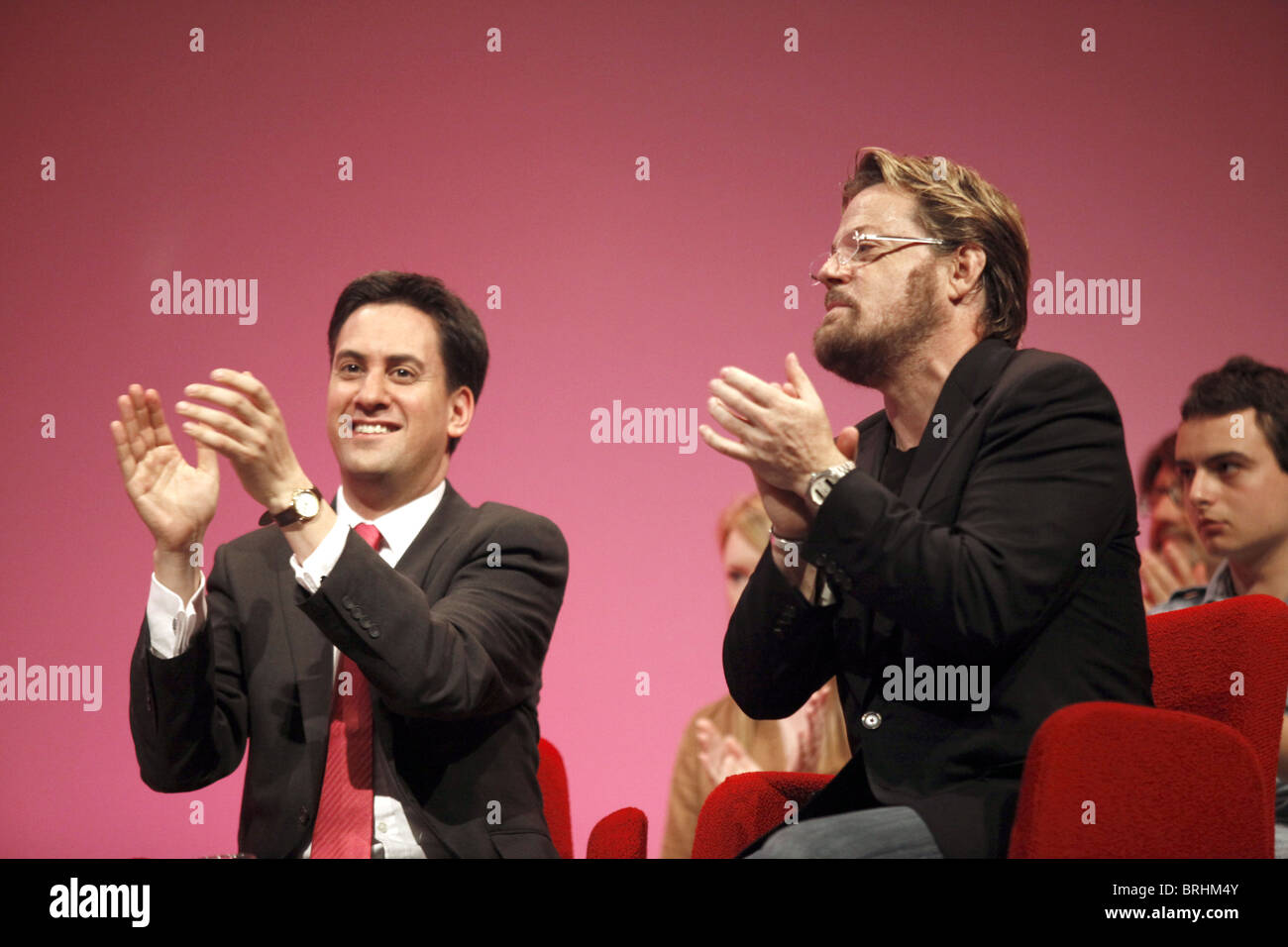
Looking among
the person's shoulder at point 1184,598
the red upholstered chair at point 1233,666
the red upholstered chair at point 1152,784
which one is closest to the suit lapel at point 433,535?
the red upholstered chair at point 1152,784

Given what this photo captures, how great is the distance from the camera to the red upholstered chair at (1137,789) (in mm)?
1547

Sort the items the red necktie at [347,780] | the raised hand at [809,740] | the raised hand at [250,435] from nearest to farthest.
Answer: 1. the raised hand at [250,435]
2. the red necktie at [347,780]
3. the raised hand at [809,740]

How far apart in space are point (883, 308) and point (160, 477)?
49.7 inches

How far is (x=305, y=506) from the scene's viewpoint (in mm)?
1928

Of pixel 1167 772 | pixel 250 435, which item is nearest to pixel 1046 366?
pixel 1167 772

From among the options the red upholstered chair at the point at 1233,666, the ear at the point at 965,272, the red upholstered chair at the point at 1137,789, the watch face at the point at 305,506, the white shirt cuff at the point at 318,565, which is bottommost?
the red upholstered chair at the point at 1137,789

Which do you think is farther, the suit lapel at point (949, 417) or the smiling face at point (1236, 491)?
the smiling face at point (1236, 491)

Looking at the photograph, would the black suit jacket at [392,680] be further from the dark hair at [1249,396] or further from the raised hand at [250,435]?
the dark hair at [1249,396]

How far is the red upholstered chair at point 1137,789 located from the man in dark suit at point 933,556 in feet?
0.47

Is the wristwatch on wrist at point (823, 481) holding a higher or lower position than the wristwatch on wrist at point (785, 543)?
higher

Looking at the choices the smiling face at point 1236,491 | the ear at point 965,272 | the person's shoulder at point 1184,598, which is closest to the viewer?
the ear at point 965,272

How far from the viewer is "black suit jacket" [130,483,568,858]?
1.95m
